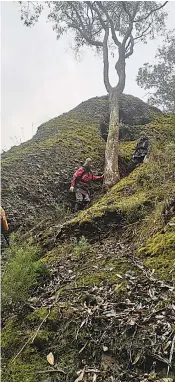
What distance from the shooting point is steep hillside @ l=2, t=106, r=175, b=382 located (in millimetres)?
2740

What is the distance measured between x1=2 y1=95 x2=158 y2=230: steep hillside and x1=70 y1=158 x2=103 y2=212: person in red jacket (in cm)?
49

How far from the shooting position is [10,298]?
3.84 meters

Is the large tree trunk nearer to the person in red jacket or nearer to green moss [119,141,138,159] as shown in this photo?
green moss [119,141,138,159]

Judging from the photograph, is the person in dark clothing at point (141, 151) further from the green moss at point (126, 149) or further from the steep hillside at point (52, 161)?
the green moss at point (126, 149)

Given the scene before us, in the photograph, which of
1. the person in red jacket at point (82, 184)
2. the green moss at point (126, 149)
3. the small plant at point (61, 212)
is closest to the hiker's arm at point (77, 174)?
the person in red jacket at point (82, 184)

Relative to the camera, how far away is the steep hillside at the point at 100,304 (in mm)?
2740

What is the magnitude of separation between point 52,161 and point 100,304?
828 cm

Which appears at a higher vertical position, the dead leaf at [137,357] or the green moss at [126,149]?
A: the green moss at [126,149]

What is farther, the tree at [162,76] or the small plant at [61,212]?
the tree at [162,76]

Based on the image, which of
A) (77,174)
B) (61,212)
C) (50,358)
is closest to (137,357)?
(50,358)

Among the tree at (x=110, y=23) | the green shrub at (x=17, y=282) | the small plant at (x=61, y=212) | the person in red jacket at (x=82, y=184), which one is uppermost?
the tree at (x=110, y=23)

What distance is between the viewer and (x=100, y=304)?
344cm

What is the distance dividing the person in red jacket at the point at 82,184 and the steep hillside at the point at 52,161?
490 millimetres

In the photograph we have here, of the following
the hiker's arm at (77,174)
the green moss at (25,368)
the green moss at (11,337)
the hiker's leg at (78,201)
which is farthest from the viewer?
the hiker's arm at (77,174)
